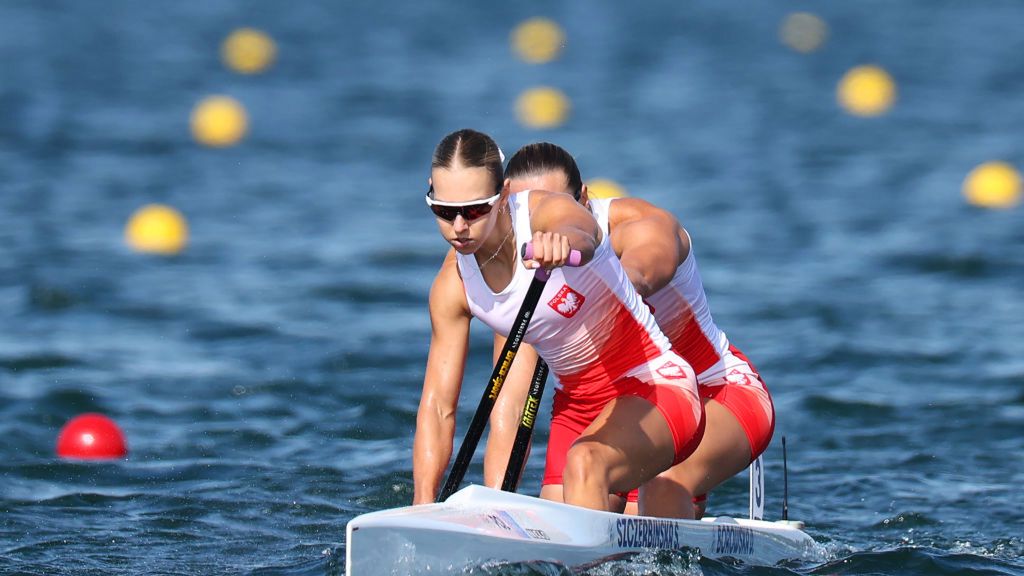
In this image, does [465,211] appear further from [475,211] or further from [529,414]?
[529,414]

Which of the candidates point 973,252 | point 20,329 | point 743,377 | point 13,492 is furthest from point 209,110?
point 743,377

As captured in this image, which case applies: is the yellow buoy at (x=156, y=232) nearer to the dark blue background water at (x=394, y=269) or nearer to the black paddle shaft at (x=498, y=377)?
the dark blue background water at (x=394, y=269)

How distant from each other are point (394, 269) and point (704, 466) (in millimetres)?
→ 8453

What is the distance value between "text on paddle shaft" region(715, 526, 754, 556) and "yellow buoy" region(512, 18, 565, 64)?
838 inches

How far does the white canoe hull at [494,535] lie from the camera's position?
5.19 meters

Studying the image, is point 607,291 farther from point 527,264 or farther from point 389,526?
point 389,526

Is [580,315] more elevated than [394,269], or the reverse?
[394,269]

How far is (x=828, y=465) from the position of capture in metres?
9.16

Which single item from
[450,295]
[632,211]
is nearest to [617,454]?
[450,295]

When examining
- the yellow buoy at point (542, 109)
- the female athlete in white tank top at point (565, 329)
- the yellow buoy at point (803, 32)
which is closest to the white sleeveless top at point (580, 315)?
the female athlete in white tank top at point (565, 329)

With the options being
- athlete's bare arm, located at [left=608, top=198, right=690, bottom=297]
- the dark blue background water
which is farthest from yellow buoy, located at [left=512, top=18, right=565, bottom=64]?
athlete's bare arm, located at [left=608, top=198, right=690, bottom=297]

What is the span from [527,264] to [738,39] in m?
25.4

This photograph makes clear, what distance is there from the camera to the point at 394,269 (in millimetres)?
14531

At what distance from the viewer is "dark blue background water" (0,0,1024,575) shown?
806 centimetres
